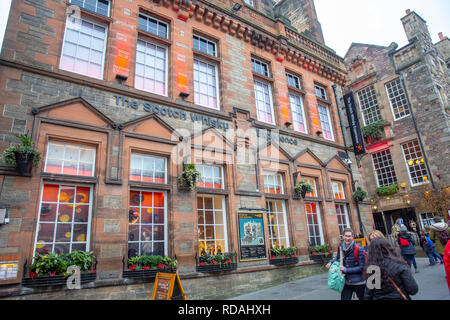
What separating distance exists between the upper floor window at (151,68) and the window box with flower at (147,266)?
484 centimetres

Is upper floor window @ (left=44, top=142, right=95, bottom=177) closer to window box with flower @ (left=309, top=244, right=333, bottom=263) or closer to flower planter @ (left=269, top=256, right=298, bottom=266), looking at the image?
flower planter @ (left=269, top=256, right=298, bottom=266)

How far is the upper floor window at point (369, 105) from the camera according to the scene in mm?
A: 22620

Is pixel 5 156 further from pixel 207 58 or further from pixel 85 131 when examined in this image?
pixel 207 58

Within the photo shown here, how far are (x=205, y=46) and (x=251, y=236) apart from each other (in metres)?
6.95

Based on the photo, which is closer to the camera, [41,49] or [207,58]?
[41,49]

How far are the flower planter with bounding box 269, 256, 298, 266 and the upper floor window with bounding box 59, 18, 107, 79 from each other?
753 centimetres

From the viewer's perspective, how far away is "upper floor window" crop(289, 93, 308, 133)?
42.1ft

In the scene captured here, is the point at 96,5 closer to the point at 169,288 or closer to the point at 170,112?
the point at 170,112

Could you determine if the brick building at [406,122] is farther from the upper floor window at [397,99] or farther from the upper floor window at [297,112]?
the upper floor window at [297,112]

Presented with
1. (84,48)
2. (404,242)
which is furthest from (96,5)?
(404,242)

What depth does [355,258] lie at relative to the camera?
454 centimetres

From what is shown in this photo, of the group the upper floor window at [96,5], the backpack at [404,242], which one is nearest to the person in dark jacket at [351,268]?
the backpack at [404,242]
